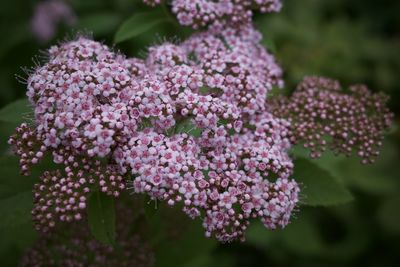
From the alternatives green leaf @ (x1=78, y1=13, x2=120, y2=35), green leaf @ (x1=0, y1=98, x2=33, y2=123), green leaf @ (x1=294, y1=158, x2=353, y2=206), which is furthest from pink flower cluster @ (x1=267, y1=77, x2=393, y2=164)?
green leaf @ (x1=78, y1=13, x2=120, y2=35)

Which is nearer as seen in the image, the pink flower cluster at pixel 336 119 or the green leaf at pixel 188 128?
the green leaf at pixel 188 128

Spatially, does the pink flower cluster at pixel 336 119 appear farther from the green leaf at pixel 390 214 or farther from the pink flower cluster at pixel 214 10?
the green leaf at pixel 390 214

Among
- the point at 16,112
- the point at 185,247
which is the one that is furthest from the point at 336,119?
the point at 16,112

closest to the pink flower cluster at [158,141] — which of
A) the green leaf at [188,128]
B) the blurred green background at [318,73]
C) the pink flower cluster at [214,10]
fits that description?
the green leaf at [188,128]

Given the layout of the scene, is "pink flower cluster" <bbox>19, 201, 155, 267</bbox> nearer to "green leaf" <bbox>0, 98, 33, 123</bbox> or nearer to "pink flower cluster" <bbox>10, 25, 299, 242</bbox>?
"pink flower cluster" <bbox>10, 25, 299, 242</bbox>

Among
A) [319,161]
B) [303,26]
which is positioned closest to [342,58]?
[303,26]

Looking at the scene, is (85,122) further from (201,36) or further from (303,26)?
(303,26)
